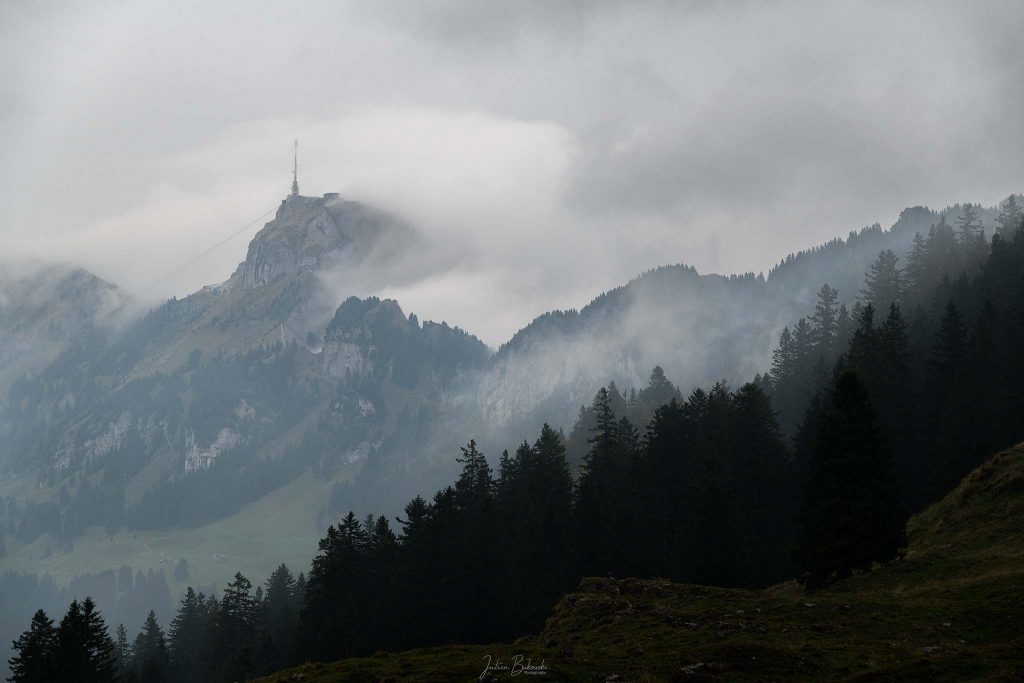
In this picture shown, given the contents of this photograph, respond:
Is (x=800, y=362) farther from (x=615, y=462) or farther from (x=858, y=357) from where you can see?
(x=615, y=462)

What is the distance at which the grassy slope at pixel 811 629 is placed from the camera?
31812 mm

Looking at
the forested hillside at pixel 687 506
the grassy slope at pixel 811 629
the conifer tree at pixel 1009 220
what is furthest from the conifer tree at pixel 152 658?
the conifer tree at pixel 1009 220

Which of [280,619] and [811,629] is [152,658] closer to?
[280,619]

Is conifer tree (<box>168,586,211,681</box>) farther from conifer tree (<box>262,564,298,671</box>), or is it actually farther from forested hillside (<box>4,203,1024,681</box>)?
forested hillside (<box>4,203,1024,681</box>)

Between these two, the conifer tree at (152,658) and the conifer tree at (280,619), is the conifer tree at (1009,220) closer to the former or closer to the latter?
the conifer tree at (280,619)

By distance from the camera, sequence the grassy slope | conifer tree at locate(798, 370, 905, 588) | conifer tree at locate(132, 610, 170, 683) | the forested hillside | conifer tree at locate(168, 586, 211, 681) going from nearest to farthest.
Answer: the grassy slope → conifer tree at locate(798, 370, 905, 588) → the forested hillside → conifer tree at locate(132, 610, 170, 683) → conifer tree at locate(168, 586, 211, 681)

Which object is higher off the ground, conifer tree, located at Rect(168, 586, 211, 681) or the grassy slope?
the grassy slope

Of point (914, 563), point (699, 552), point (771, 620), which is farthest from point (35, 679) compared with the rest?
point (914, 563)

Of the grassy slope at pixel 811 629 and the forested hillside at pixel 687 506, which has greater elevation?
the forested hillside at pixel 687 506

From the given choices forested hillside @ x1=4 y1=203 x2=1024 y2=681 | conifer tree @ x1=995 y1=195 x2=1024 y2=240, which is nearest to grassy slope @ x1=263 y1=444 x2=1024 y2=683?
forested hillside @ x1=4 y1=203 x2=1024 y2=681

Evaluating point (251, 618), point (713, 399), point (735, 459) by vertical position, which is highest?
point (713, 399)

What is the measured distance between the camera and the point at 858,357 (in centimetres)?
8975

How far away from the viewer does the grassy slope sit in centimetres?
3181

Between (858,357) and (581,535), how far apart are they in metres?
37.6
